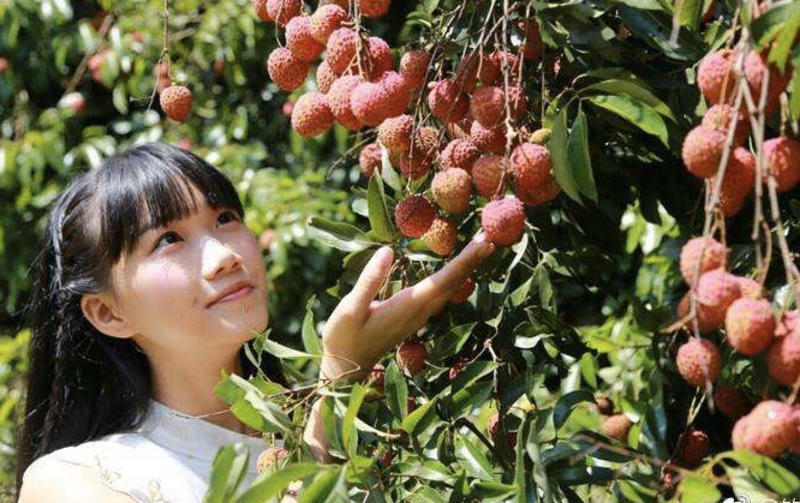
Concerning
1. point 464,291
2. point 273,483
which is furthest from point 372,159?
point 273,483

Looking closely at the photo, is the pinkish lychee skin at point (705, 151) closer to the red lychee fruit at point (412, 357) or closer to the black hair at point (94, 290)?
the red lychee fruit at point (412, 357)

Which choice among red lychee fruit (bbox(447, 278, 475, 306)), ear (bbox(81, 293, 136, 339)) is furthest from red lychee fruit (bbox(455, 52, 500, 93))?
ear (bbox(81, 293, 136, 339))

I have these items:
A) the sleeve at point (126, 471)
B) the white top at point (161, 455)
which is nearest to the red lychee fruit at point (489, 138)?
the white top at point (161, 455)

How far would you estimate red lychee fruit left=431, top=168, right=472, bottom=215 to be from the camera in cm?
104

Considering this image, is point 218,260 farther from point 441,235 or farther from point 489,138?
point 489,138

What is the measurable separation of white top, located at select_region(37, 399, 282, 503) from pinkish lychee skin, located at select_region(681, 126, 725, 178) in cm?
73

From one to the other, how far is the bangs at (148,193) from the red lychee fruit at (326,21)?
0.43m

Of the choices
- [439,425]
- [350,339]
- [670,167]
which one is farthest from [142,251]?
[670,167]

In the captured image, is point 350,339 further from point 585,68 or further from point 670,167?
point 670,167

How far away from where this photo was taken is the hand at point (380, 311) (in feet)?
3.73

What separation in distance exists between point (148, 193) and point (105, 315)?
18 cm

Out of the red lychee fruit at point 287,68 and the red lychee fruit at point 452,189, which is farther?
the red lychee fruit at point 287,68

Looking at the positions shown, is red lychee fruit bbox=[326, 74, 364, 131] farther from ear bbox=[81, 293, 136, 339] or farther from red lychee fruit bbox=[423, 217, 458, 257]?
ear bbox=[81, 293, 136, 339]

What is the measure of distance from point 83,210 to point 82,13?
5.89 ft
